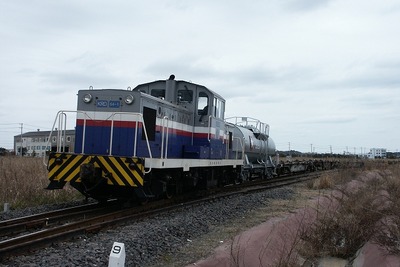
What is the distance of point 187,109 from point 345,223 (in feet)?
21.7

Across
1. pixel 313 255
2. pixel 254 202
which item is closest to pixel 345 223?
pixel 313 255

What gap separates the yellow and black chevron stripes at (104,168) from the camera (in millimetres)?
9305

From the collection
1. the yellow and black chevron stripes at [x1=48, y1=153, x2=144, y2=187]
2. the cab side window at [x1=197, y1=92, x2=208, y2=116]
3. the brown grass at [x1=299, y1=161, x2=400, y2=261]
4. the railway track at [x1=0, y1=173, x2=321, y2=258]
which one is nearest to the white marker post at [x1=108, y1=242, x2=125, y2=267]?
the railway track at [x1=0, y1=173, x2=321, y2=258]

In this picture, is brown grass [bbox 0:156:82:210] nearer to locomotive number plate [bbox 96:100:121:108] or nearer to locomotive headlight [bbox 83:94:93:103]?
locomotive headlight [bbox 83:94:93:103]

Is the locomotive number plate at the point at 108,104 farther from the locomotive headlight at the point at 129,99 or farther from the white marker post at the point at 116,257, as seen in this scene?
the white marker post at the point at 116,257

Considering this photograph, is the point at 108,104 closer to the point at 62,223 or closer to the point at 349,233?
the point at 62,223

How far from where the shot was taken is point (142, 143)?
10359mm

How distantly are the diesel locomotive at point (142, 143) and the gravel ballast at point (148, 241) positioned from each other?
1.14 metres

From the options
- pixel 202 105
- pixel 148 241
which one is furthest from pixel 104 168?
pixel 202 105

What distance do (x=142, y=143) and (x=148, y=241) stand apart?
3.90m

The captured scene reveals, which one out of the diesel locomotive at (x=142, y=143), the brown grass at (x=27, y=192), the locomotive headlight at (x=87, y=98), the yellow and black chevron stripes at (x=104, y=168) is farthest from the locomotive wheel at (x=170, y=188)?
the locomotive headlight at (x=87, y=98)

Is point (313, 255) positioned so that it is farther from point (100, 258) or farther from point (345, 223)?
point (100, 258)

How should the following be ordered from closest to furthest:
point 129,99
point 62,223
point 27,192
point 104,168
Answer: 1. point 62,223
2. point 104,168
3. point 129,99
4. point 27,192

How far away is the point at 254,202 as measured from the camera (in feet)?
41.3
